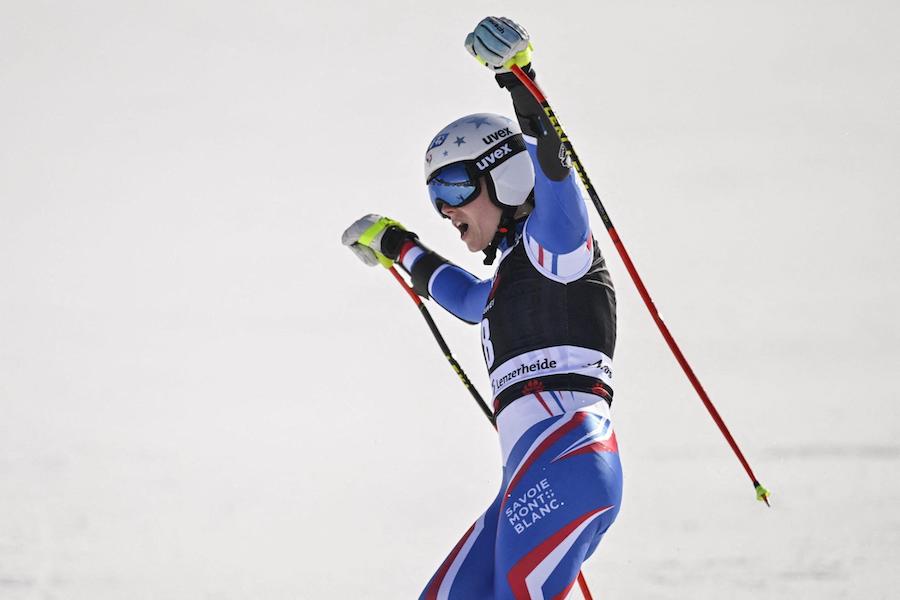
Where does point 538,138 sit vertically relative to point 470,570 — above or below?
above

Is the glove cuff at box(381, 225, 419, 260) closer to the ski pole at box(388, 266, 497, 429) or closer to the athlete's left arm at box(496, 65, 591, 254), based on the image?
the ski pole at box(388, 266, 497, 429)

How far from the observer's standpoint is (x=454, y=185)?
298cm

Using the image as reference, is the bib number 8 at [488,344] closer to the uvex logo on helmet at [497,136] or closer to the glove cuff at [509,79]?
the uvex logo on helmet at [497,136]

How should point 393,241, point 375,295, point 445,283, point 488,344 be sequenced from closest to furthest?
point 488,344 < point 445,283 < point 393,241 < point 375,295

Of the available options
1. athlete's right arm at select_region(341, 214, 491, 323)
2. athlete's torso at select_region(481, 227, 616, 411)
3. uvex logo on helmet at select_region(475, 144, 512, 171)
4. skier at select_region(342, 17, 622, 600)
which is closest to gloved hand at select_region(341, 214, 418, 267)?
athlete's right arm at select_region(341, 214, 491, 323)

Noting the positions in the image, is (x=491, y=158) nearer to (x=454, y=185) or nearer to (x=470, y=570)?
(x=454, y=185)

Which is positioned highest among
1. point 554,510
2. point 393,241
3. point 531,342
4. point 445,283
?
point 393,241

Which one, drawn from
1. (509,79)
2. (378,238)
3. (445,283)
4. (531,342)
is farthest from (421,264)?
(509,79)

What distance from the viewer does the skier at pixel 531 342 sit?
102 inches

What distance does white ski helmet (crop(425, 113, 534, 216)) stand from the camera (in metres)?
2.96

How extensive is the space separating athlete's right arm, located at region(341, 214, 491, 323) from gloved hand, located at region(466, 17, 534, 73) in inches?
40.9

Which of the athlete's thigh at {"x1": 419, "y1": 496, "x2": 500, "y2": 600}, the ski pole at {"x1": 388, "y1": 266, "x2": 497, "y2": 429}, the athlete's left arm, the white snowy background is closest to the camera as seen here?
the athlete's left arm

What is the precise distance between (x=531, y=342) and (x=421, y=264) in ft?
3.52

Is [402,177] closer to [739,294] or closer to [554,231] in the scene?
[739,294]
